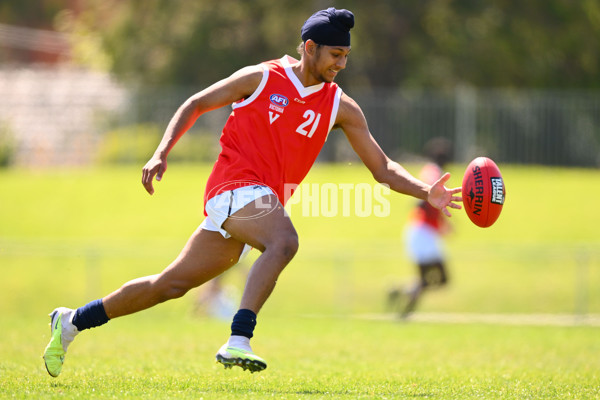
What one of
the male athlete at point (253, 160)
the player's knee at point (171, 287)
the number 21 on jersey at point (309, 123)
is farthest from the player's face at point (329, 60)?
the player's knee at point (171, 287)

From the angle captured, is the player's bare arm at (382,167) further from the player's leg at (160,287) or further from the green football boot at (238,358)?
the green football boot at (238,358)

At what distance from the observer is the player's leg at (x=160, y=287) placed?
5.87 metres

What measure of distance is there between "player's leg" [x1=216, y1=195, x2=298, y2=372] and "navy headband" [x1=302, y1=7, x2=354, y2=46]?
1.11 m

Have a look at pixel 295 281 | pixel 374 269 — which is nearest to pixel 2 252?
pixel 295 281

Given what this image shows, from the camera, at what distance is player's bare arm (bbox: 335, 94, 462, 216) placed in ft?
20.3

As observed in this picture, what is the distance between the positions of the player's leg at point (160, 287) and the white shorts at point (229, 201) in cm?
14

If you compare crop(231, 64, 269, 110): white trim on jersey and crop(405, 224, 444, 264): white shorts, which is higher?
crop(231, 64, 269, 110): white trim on jersey

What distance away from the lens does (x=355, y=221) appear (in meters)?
20.6

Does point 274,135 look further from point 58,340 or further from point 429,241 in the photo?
point 429,241

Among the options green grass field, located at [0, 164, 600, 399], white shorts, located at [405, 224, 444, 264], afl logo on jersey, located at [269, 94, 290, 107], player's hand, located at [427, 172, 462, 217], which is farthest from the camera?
white shorts, located at [405, 224, 444, 264]

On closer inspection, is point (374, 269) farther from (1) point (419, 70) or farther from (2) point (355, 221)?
(1) point (419, 70)

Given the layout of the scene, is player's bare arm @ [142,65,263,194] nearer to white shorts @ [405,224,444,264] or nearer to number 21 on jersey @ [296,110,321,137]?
number 21 on jersey @ [296,110,321,137]

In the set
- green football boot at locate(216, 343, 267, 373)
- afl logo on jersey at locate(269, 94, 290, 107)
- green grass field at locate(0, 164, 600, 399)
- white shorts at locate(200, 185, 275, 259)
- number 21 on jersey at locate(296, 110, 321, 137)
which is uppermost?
afl logo on jersey at locate(269, 94, 290, 107)

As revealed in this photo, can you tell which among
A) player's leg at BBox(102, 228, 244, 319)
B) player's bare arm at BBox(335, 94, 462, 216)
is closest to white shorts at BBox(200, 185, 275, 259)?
player's leg at BBox(102, 228, 244, 319)
